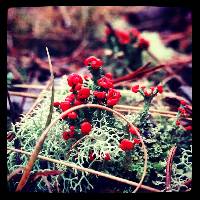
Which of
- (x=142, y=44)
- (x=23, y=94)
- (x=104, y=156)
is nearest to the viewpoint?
(x=104, y=156)

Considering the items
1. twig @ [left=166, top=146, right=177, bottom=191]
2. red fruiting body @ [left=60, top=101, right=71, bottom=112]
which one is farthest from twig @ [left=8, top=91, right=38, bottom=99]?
twig @ [left=166, top=146, right=177, bottom=191]

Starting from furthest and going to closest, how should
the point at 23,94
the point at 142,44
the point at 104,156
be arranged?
the point at 142,44 < the point at 23,94 < the point at 104,156

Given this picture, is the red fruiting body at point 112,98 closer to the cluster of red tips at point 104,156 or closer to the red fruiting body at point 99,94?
the red fruiting body at point 99,94

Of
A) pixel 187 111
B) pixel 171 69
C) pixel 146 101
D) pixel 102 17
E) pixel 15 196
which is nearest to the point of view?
pixel 15 196

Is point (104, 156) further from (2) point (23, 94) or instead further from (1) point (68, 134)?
(2) point (23, 94)

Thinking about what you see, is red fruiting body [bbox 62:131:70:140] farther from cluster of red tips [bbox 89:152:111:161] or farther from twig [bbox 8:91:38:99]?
twig [bbox 8:91:38:99]

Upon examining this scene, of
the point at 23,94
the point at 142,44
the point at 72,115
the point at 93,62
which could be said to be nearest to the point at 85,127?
the point at 72,115

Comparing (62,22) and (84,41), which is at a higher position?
(62,22)
